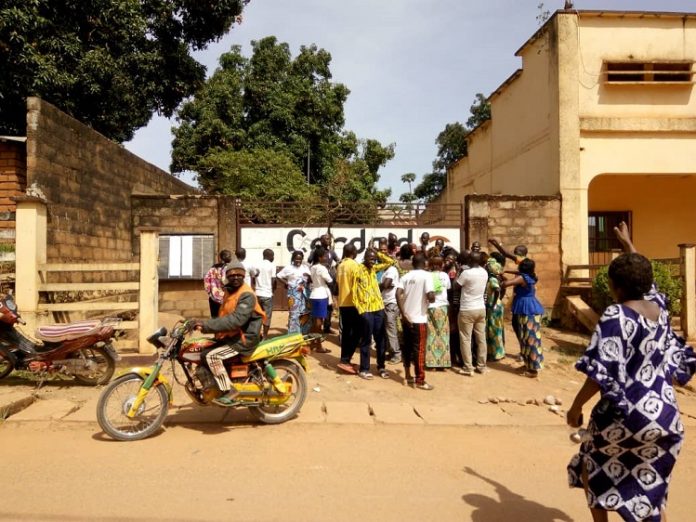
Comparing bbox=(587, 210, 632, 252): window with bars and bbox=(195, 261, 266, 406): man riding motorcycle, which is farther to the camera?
bbox=(587, 210, 632, 252): window with bars

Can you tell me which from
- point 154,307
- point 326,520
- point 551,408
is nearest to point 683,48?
point 551,408

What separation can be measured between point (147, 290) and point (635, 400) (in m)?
6.29

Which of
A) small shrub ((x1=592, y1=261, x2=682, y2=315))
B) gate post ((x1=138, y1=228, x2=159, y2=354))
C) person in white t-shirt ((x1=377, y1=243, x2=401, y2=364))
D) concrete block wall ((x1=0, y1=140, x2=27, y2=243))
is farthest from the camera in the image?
small shrub ((x1=592, y1=261, x2=682, y2=315))

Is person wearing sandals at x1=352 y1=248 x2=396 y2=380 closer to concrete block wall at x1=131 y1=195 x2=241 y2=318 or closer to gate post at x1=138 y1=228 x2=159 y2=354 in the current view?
gate post at x1=138 y1=228 x2=159 y2=354

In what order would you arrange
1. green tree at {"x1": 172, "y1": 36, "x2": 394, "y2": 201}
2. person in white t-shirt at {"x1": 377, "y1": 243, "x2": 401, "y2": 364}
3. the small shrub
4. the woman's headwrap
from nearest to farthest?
person in white t-shirt at {"x1": 377, "y1": 243, "x2": 401, "y2": 364}, the woman's headwrap, the small shrub, green tree at {"x1": 172, "y1": 36, "x2": 394, "y2": 201}

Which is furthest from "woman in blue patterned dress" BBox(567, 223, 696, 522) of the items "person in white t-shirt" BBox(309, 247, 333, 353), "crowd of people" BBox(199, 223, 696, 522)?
"person in white t-shirt" BBox(309, 247, 333, 353)

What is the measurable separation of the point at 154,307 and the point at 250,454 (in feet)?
12.2

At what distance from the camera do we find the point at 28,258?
7.06 meters

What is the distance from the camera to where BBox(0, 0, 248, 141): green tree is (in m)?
11.5

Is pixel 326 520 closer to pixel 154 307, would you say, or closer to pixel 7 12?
pixel 154 307

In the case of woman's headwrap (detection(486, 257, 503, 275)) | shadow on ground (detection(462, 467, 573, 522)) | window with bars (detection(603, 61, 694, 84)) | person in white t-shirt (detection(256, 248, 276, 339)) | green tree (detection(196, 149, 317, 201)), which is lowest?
shadow on ground (detection(462, 467, 573, 522))

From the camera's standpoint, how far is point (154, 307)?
7285 millimetres

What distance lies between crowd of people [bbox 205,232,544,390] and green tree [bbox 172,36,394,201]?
11.9 metres

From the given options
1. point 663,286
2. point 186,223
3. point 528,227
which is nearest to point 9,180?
point 186,223
